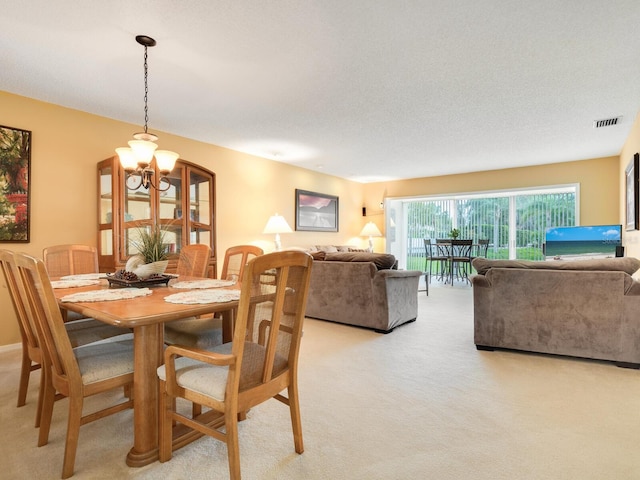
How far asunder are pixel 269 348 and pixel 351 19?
1910 millimetres

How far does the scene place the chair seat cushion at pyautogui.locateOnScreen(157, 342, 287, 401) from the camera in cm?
133

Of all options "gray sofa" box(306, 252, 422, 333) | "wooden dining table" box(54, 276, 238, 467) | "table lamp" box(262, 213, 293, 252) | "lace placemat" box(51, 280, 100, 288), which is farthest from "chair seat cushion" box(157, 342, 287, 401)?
"table lamp" box(262, 213, 293, 252)

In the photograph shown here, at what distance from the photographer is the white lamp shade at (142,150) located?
89.6 inches

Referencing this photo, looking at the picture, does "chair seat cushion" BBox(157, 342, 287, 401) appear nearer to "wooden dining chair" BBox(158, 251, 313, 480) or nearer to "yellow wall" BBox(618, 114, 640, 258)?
"wooden dining chair" BBox(158, 251, 313, 480)

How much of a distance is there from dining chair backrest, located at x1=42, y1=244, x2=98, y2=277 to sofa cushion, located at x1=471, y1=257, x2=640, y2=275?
330cm

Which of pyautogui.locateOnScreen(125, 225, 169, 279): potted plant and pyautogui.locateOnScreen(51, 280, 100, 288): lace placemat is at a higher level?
pyautogui.locateOnScreen(125, 225, 169, 279): potted plant

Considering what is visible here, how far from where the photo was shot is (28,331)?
1.84 m

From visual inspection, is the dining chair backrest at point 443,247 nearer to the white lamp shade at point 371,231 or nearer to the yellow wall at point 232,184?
the yellow wall at point 232,184

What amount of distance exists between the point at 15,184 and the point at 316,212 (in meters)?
4.48

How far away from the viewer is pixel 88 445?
1.66m

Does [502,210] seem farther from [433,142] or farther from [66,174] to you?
[66,174]

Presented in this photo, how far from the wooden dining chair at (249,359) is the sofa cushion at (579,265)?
2115 millimetres

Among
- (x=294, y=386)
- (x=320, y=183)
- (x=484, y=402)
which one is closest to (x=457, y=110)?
(x=484, y=402)

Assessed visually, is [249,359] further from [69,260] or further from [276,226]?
[276,226]
